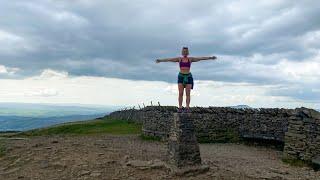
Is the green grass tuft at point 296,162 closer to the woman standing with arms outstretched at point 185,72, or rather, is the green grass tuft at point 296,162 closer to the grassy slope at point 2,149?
the woman standing with arms outstretched at point 185,72

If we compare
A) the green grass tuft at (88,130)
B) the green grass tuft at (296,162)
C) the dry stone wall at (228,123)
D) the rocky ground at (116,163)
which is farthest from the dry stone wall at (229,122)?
the green grass tuft at (88,130)

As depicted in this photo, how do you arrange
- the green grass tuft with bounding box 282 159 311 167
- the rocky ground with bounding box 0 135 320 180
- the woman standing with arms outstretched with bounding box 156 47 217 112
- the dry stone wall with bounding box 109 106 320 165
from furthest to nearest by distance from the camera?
the dry stone wall with bounding box 109 106 320 165
the green grass tuft with bounding box 282 159 311 167
the rocky ground with bounding box 0 135 320 180
the woman standing with arms outstretched with bounding box 156 47 217 112

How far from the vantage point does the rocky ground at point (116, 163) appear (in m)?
18.2

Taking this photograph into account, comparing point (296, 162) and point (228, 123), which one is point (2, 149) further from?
point (296, 162)

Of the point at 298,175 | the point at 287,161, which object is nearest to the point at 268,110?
the point at 287,161

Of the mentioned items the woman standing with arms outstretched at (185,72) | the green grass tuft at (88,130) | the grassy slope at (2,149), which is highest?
the woman standing with arms outstretched at (185,72)

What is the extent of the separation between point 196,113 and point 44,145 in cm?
1013

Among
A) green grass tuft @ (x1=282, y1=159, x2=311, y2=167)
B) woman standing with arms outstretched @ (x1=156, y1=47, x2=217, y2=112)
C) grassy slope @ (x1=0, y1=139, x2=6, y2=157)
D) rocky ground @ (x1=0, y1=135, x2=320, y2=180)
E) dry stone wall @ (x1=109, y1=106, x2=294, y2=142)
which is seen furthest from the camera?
dry stone wall @ (x1=109, y1=106, x2=294, y2=142)

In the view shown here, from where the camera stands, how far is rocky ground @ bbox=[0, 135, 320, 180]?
18.2 meters

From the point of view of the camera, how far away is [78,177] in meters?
18.9

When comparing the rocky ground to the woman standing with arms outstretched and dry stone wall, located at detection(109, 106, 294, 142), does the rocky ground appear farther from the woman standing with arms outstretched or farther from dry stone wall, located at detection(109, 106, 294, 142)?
dry stone wall, located at detection(109, 106, 294, 142)

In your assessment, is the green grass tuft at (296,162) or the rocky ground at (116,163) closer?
the rocky ground at (116,163)

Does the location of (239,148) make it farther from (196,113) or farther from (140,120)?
(140,120)

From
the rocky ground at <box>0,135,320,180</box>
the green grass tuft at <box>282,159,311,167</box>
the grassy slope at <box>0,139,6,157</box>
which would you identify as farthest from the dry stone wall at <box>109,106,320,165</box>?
the grassy slope at <box>0,139,6,157</box>
